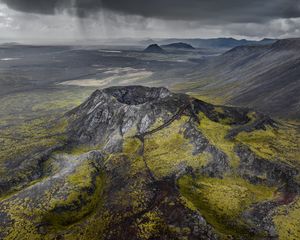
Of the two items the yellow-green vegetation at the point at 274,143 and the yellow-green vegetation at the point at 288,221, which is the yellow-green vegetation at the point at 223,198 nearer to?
the yellow-green vegetation at the point at 288,221

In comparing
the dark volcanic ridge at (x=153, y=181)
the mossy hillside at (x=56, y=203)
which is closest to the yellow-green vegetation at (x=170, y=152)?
the dark volcanic ridge at (x=153, y=181)

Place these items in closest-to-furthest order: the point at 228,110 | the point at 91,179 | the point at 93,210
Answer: the point at 93,210 < the point at 91,179 < the point at 228,110

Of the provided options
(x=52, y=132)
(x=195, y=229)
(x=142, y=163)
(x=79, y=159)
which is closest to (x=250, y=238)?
(x=195, y=229)

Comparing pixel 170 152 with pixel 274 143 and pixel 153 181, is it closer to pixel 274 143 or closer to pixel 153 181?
pixel 153 181

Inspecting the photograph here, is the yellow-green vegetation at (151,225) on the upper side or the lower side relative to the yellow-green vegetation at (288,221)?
upper

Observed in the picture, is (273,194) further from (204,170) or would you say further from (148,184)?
(148,184)

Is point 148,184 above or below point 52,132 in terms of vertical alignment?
above

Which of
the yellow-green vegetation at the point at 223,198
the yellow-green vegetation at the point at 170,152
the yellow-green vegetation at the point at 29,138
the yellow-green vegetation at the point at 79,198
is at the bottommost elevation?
the yellow-green vegetation at the point at 29,138
